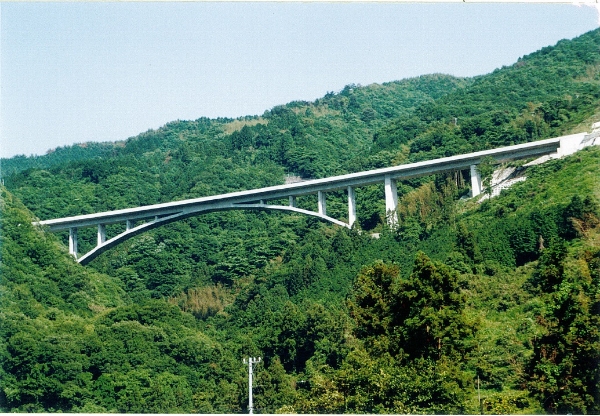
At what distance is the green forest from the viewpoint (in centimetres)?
1877

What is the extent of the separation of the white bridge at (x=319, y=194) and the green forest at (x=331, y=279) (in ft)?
2.59

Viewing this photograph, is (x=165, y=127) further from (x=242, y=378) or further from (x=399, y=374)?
(x=399, y=374)

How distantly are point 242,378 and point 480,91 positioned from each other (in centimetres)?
3187

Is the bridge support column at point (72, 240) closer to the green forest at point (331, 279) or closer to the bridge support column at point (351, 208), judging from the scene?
the green forest at point (331, 279)

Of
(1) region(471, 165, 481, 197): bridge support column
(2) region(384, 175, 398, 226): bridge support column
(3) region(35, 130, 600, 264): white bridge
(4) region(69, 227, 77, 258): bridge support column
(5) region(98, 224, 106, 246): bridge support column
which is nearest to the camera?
(3) region(35, 130, 600, 264): white bridge

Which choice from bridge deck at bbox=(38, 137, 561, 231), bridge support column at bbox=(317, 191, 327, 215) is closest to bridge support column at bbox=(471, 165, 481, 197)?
bridge deck at bbox=(38, 137, 561, 231)

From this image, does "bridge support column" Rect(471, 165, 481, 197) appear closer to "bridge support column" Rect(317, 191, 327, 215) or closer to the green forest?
the green forest

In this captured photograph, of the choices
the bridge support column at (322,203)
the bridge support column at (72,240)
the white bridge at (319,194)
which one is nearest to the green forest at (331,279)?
the white bridge at (319,194)

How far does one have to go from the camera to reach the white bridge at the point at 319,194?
34.6 m

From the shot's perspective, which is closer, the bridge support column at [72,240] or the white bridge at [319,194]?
the white bridge at [319,194]

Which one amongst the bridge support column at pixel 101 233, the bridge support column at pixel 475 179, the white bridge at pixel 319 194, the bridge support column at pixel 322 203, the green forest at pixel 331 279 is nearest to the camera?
the green forest at pixel 331 279

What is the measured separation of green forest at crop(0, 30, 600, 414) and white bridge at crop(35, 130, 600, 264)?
788 mm

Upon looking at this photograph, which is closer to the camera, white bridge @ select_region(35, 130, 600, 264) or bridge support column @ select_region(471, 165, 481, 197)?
white bridge @ select_region(35, 130, 600, 264)

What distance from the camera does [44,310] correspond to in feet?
97.3
